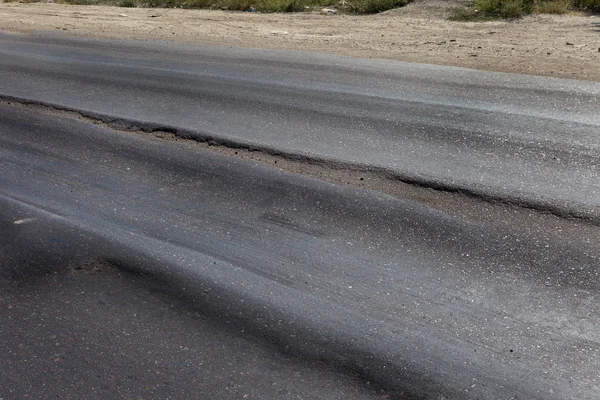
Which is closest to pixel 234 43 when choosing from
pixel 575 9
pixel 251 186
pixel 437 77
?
pixel 437 77

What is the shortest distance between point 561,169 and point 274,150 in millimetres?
2862

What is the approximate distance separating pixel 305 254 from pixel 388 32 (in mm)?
12234

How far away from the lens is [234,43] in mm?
16703

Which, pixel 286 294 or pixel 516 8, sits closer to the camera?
pixel 286 294

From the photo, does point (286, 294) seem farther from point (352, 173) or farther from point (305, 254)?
point (352, 173)

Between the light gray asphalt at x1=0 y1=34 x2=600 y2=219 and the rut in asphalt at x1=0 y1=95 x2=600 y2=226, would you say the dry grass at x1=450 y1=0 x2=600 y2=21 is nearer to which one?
the light gray asphalt at x1=0 y1=34 x2=600 y2=219

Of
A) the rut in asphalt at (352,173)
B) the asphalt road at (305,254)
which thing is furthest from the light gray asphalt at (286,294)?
the rut in asphalt at (352,173)

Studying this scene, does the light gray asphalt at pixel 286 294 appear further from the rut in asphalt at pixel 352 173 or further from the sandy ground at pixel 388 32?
the sandy ground at pixel 388 32

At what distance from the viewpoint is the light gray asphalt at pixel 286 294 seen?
4770mm

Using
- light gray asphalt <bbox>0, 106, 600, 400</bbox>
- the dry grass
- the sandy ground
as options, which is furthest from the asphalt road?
the dry grass

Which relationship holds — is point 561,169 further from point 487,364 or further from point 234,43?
point 234,43

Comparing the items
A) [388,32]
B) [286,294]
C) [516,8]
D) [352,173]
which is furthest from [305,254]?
[516,8]

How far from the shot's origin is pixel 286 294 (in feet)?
18.9

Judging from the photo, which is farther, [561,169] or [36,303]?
[561,169]
